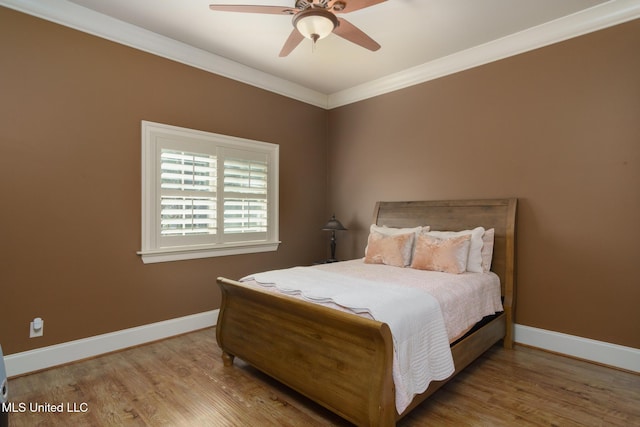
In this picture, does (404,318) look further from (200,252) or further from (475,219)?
(200,252)

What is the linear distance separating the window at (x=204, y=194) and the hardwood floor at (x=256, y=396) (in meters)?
1.11

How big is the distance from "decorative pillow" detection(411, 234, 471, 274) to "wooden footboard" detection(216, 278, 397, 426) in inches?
58.6

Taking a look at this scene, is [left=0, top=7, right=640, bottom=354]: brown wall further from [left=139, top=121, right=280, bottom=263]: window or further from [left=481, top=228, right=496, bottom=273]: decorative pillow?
[left=481, top=228, right=496, bottom=273]: decorative pillow

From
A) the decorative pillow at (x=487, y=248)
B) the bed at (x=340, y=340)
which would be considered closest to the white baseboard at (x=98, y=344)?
the bed at (x=340, y=340)

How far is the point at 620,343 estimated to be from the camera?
2744mm

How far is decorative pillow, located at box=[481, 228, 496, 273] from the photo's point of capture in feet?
10.5

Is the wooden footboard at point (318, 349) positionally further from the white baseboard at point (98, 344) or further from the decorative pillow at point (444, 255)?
the decorative pillow at point (444, 255)

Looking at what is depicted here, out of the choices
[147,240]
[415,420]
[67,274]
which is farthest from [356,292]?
[67,274]

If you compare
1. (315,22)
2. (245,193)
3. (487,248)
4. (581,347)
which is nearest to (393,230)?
(487,248)

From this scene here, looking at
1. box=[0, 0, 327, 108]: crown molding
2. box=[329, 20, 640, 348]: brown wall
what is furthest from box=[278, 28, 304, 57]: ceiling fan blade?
box=[329, 20, 640, 348]: brown wall

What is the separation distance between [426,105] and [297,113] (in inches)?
66.5

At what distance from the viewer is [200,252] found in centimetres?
361

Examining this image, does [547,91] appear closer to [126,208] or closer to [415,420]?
[415,420]

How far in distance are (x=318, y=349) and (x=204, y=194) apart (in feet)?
7.25
